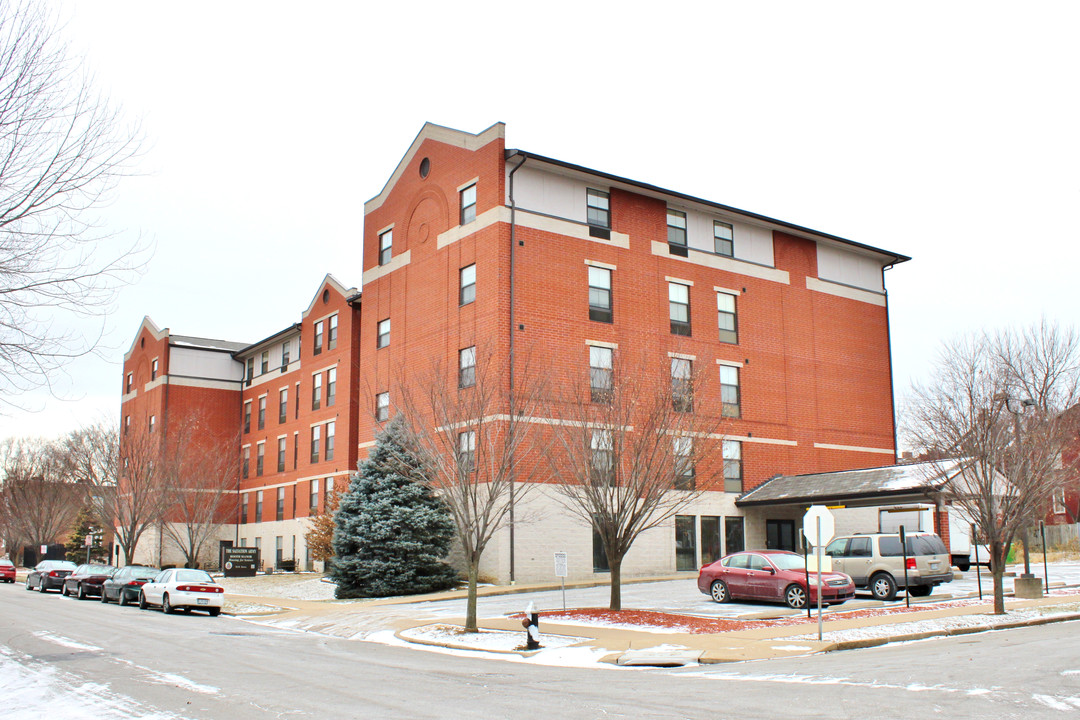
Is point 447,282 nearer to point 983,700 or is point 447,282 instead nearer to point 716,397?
point 716,397

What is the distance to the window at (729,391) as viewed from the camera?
40.8 meters

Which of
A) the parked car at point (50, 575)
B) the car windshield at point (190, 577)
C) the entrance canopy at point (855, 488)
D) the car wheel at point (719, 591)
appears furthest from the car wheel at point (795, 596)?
the parked car at point (50, 575)

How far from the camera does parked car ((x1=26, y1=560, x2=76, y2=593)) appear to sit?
4278cm

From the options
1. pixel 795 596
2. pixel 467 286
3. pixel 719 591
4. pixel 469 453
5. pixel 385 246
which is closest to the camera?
pixel 469 453

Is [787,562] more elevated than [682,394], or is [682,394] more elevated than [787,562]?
[682,394]

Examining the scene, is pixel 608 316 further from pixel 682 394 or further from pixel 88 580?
pixel 88 580

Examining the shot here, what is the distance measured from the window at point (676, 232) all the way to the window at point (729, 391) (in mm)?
5303

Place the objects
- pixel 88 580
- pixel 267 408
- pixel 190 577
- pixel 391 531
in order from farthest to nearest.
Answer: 1. pixel 267 408
2. pixel 88 580
3. pixel 391 531
4. pixel 190 577

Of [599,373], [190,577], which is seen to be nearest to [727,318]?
[599,373]

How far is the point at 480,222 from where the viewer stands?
3684cm

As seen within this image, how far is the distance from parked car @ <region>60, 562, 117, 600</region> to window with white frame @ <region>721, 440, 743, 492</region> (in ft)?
80.8

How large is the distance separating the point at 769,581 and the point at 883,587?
13.8ft

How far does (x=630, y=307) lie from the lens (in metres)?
38.9

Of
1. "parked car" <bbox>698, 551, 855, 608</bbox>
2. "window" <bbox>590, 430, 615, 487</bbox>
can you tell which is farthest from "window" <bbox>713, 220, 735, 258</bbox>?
"window" <bbox>590, 430, 615, 487</bbox>
